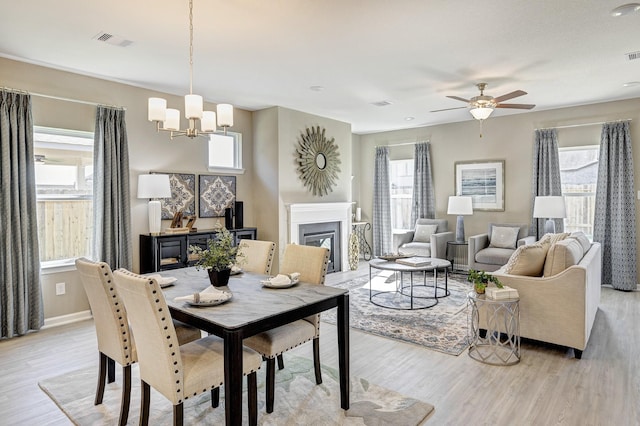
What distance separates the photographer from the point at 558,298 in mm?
3248

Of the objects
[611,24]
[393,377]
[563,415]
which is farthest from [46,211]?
[611,24]

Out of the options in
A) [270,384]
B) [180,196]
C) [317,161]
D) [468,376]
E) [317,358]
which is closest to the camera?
[270,384]

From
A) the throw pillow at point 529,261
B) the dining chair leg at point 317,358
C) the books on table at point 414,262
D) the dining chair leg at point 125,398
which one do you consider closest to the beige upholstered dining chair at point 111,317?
the dining chair leg at point 125,398

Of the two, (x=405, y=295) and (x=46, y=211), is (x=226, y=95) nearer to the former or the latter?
(x=46, y=211)

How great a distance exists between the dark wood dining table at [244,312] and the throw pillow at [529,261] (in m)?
1.88

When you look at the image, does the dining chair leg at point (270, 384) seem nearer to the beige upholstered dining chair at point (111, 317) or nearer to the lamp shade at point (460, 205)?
the beige upholstered dining chair at point (111, 317)

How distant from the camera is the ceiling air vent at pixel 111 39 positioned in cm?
334

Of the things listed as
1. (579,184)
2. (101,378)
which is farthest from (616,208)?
(101,378)

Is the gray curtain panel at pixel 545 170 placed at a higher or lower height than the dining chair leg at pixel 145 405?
higher

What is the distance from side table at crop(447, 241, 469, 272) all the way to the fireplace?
6.51 feet

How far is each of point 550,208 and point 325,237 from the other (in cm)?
346

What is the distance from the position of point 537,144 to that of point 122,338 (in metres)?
6.42

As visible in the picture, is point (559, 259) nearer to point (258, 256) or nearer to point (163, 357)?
point (258, 256)

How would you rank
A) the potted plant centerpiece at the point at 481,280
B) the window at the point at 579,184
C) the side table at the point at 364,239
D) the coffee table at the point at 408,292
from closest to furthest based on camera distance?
the potted plant centerpiece at the point at 481,280
the coffee table at the point at 408,292
the window at the point at 579,184
the side table at the point at 364,239
